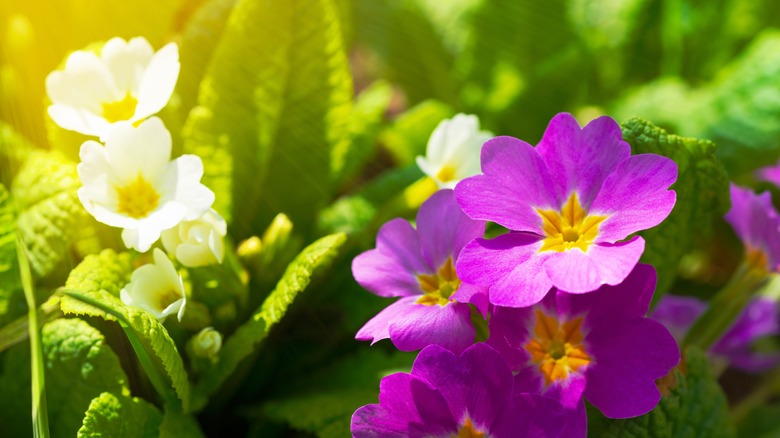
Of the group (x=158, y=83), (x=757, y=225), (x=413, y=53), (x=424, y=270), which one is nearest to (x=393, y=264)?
(x=424, y=270)

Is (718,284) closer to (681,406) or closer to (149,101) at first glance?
(681,406)

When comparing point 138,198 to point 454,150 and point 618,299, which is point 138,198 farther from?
point 618,299

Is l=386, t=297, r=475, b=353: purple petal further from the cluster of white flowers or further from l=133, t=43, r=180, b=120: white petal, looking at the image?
l=133, t=43, r=180, b=120: white petal

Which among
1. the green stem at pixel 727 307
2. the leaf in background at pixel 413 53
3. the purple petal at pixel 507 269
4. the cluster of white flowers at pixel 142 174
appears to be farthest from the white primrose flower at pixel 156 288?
the leaf in background at pixel 413 53

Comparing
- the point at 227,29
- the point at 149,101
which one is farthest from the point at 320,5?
the point at 149,101

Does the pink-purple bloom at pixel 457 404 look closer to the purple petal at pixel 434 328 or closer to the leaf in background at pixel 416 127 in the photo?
the purple petal at pixel 434 328

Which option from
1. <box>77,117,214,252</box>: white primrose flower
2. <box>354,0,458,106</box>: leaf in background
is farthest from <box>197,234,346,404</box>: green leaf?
<box>354,0,458,106</box>: leaf in background
